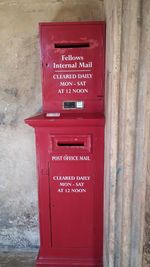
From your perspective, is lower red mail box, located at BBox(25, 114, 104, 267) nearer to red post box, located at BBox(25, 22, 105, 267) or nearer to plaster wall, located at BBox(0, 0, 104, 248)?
red post box, located at BBox(25, 22, 105, 267)

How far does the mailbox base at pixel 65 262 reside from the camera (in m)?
2.15

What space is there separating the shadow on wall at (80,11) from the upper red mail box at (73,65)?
11.1 inches

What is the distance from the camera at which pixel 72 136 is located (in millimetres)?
1900

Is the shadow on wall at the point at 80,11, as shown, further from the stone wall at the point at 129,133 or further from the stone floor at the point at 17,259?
the stone floor at the point at 17,259

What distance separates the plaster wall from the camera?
7.06 feet

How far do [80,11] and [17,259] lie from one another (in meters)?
2.33

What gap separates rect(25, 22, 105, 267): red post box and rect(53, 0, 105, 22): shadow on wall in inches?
11.3

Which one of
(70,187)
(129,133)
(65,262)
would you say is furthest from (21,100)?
(65,262)

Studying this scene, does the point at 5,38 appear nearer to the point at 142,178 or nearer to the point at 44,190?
the point at 44,190

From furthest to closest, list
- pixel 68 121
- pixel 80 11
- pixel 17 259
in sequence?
pixel 17 259 → pixel 80 11 → pixel 68 121

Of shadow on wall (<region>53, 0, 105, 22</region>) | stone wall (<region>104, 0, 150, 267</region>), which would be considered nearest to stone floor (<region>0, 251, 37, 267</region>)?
stone wall (<region>104, 0, 150, 267</region>)

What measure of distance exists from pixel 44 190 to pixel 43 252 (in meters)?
0.58

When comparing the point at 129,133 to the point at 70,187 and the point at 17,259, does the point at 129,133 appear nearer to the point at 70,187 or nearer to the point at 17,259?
the point at 70,187

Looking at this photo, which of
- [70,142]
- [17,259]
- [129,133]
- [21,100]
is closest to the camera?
[129,133]
